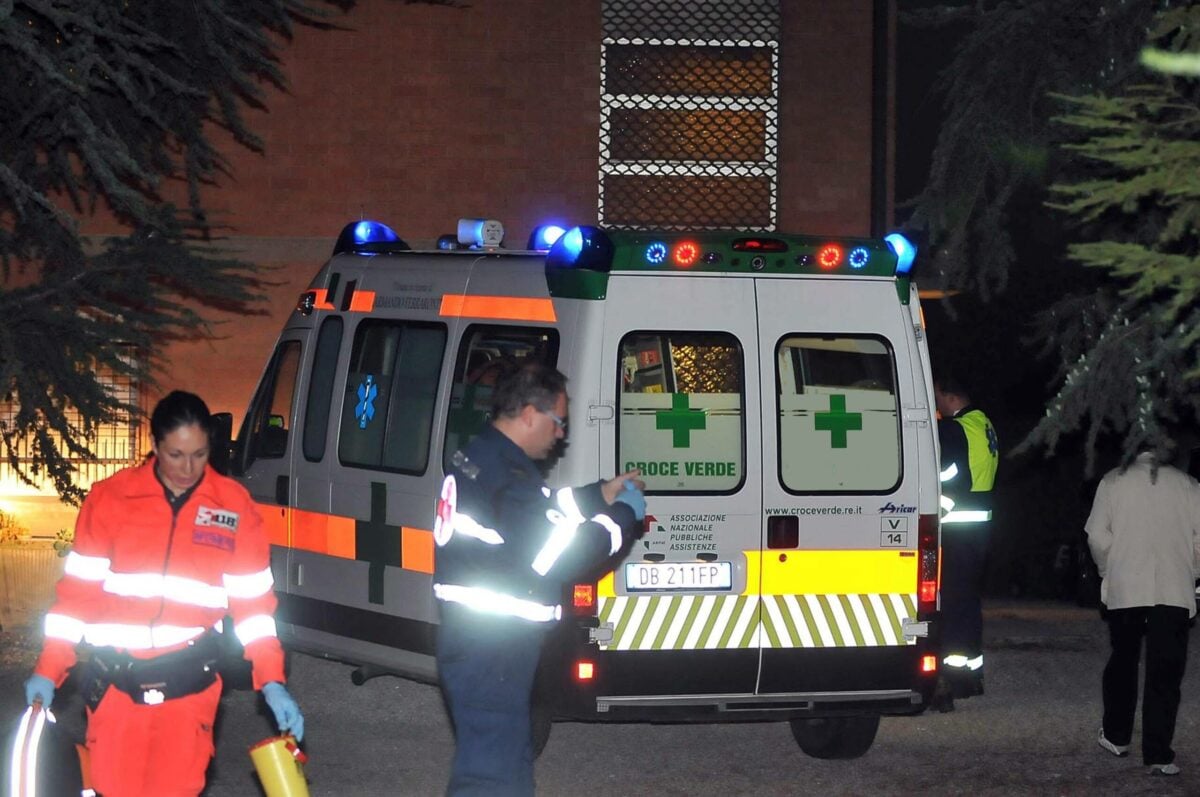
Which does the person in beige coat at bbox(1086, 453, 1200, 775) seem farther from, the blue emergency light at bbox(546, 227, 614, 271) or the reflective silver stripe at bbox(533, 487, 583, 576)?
the reflective silver stripe at bbox(533, 487, 583, 576)

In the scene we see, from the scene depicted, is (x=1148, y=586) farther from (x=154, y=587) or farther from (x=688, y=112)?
(x=688, y=112)

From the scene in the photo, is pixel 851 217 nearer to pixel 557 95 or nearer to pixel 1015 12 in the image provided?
pixel 557 95

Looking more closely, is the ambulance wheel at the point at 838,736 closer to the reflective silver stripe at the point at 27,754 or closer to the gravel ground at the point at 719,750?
the gravel ground at the point at 719,750

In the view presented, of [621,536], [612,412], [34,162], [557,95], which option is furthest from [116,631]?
[557,95]

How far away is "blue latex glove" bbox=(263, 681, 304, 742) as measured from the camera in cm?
502

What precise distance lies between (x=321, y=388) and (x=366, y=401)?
453 mm

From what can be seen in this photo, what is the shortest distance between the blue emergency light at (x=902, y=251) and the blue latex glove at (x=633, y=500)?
2.57 meters

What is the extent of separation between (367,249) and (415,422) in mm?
1356

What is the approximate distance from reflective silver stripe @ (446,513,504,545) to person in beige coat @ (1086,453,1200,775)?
12.8ft

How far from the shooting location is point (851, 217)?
688 inches

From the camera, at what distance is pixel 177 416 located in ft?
16.9

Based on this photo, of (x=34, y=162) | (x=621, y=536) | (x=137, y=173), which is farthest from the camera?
(x=34, y=162)

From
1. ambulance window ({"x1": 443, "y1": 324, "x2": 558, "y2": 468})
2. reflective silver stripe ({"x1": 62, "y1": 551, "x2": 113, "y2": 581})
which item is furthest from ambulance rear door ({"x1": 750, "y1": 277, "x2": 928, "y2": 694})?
reflective silver stripe ({"x1": 62, "y1": 551, "x2": 113, "y2": 581})

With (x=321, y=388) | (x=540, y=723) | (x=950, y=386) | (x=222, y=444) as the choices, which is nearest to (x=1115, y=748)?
(x=950, y=386)
